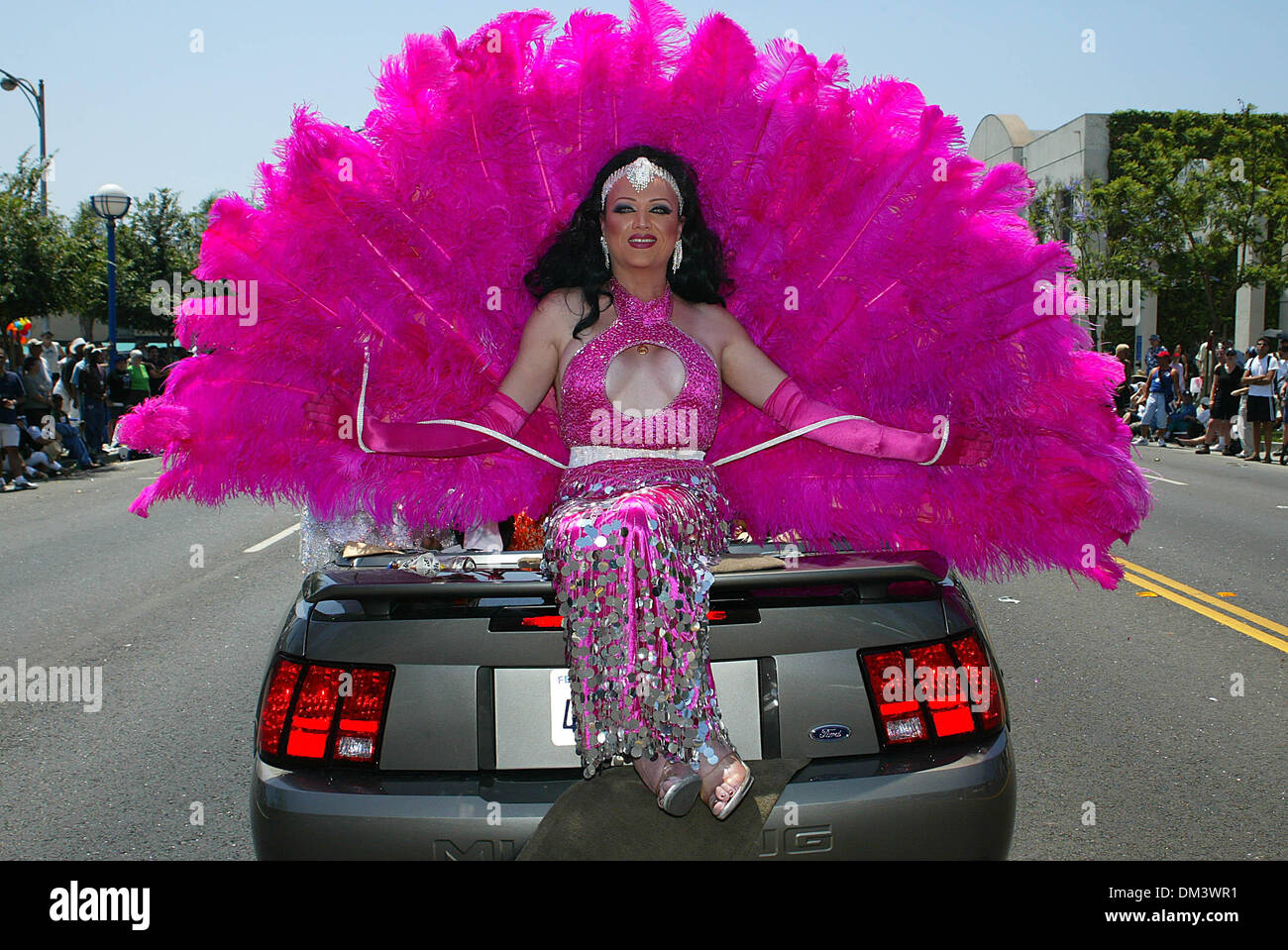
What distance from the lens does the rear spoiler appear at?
2557mm

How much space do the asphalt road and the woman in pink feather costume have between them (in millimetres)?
1299

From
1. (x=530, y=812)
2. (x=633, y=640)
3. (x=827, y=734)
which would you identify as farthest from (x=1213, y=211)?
(x=530, y=812)

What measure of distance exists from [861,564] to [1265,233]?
1433 inches

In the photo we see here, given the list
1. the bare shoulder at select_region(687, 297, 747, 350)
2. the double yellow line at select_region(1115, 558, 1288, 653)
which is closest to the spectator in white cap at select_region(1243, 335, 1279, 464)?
the double yellow line at select_region(1115, 558, 1288, 653)

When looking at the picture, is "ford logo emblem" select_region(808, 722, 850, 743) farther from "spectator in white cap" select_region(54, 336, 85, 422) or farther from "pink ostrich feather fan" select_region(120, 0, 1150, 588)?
"spectator in white cap" select_region(54, 336, 85, 422)

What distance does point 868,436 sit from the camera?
3.35 meters

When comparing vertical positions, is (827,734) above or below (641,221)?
below

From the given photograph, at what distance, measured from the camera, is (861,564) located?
265 centimetres

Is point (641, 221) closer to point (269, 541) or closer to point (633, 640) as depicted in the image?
point (633, 640)

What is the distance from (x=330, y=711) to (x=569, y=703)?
1.75ft
